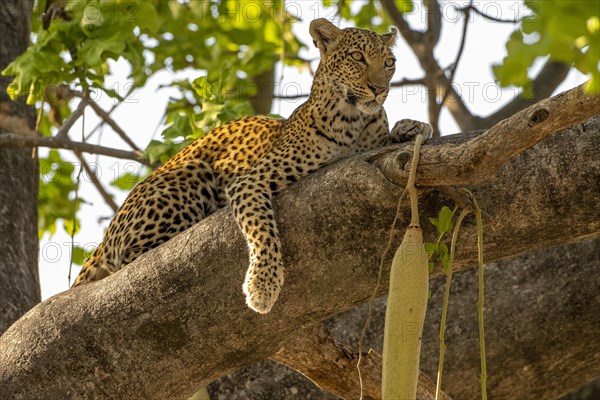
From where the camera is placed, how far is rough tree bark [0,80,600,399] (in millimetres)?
3750

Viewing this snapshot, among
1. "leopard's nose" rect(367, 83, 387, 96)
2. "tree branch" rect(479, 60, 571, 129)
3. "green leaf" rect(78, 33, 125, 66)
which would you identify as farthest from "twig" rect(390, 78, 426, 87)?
"green leaf" rect(78, 33, 125, 66)

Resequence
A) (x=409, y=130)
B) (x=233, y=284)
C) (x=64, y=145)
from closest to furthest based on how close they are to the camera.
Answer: (x=233, y=284)
(x=409, y=130)
(x=64, y=145)

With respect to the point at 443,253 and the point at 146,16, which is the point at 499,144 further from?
the point at 146,16

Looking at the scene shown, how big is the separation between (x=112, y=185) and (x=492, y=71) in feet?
23.5

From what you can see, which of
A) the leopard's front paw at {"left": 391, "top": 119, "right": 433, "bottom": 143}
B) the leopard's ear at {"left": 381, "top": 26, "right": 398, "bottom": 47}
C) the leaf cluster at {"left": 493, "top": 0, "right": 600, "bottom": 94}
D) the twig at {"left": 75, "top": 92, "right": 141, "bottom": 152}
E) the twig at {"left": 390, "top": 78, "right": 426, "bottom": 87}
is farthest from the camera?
the twig at {"left": 390, "top": 78, "right": 426, "bottom": 87}

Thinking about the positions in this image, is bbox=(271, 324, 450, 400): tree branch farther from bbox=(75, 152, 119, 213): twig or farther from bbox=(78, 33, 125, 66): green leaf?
bbox=(75, 152, 119, 213): twig

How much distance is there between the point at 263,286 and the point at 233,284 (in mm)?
213

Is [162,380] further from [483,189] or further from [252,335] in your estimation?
[483,189]

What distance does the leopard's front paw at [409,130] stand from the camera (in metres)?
5.22

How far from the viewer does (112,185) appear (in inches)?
355

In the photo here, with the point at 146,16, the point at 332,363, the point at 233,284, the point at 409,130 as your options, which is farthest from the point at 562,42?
the point at 146,16

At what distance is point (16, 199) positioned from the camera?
6.27 m

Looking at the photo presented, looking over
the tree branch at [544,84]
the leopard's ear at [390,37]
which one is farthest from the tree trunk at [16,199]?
the tree branch at [544,84]

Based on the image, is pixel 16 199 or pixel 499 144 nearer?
pixel 499 144
